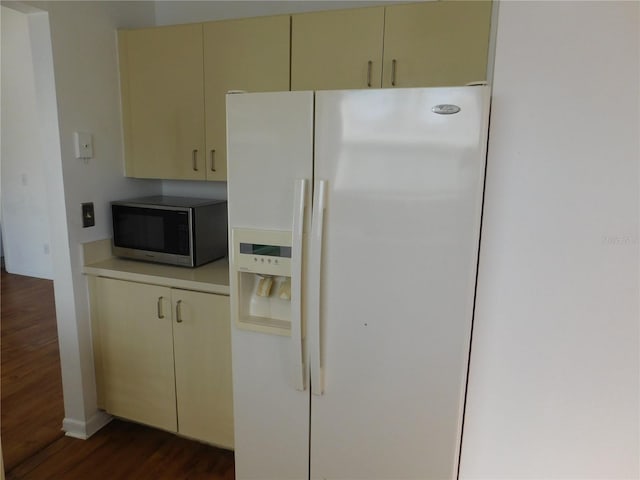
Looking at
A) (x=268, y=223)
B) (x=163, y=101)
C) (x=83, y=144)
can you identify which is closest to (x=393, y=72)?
(x=268, y=223)

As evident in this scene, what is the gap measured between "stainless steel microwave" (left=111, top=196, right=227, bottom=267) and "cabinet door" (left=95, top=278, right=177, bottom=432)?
0.20m

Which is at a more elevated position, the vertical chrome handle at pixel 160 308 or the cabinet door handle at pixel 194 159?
the cabinet door handle at pixel 194 159

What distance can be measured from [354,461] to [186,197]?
1814 millimetres

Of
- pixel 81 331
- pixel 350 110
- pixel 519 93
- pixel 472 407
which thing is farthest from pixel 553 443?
pixel 81 331

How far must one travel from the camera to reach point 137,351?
2.28 m

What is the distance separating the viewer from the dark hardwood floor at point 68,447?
83.5 inches

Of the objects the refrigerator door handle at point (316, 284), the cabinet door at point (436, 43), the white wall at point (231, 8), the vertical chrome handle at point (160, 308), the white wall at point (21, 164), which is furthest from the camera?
the white wall at point (21, 164)

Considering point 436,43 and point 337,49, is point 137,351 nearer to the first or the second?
point 337,49

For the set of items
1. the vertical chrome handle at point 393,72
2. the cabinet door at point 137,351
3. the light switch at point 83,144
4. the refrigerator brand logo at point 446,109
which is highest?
the vertical chrome handle at point 393,72

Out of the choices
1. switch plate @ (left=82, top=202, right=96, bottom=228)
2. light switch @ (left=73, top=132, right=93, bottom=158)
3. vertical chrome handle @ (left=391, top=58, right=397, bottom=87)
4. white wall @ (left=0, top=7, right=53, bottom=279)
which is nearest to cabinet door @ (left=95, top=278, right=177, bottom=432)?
switch plate @ (left=82, top=202, right=96, bottom=228)

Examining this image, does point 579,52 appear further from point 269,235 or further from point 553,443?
point 553,443

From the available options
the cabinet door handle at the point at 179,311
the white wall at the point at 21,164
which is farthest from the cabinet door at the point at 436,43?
the white wall at the point at 21,164

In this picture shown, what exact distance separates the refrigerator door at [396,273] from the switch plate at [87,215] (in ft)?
4.74

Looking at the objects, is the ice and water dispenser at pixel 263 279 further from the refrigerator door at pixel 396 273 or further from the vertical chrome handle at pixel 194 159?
the vertical chrome handle at pixel 194 159
